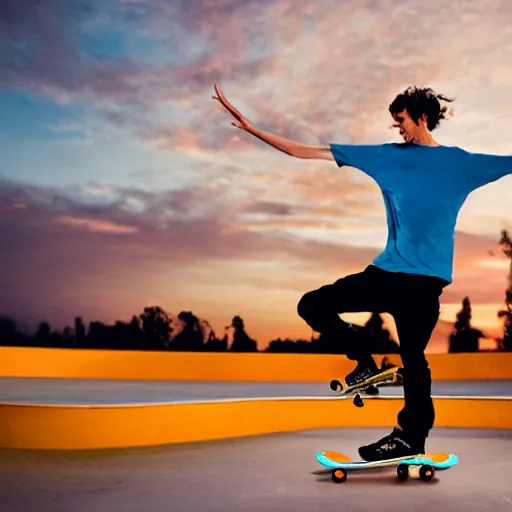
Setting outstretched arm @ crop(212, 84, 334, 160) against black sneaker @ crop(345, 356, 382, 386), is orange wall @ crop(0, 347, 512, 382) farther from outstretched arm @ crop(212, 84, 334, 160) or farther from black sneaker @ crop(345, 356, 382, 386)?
outstretched arm @ crop(212, 84, 334, 160)

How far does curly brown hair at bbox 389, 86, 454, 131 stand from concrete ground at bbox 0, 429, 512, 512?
1.95m

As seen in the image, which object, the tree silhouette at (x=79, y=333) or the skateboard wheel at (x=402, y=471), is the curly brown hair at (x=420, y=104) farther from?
the tree silhouette at (x=79, y=333)

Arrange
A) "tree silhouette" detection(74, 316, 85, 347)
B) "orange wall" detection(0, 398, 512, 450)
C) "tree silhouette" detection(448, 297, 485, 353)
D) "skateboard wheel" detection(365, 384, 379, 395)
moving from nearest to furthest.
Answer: "skateboard wheel" detection(365, 384, 379, 395), "orange wall" detection(0, 398, 512, 450), "tree silhouette" detection(448, 297, 485, 353), "tree silhouette" detection(74, 316, 85, 347)

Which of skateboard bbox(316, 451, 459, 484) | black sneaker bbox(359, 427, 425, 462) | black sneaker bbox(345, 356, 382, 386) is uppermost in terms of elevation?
black sneaker bbox(345, 356, 382, 386)

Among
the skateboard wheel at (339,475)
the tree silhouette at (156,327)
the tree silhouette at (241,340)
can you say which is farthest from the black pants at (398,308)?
the tree silhouette at (156,327)

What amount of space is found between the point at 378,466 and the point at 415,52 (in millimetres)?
9067

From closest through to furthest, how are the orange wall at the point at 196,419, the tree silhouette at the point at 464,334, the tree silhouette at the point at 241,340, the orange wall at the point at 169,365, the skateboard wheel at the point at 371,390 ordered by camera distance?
the skateboard wheel at the point at 371,390 → the orange wall at the point at 196,419 → the orange wall at the point at 169,365 → the tree silhouette at the point at 241,340 → the tree silhouette at the point at 464,334

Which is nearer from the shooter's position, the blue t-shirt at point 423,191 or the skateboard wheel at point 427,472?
the blue t-shirt at point 423,191

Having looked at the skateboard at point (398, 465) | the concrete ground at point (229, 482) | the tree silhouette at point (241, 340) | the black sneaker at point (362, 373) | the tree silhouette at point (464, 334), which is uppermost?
the tree silhouette at point (464, 334)

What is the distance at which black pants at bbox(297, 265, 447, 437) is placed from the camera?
3.97 m

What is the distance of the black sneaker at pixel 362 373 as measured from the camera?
404 cm

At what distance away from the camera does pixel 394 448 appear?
419 cm

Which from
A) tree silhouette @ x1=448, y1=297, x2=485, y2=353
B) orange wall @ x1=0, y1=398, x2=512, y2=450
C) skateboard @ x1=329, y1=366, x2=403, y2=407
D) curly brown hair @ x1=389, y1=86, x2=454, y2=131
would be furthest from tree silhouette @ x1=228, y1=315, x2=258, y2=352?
curly brown hair @ x1=389, y1=86, x2=454, y2=131

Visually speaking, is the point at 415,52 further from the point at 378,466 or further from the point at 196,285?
the point at 378,466
